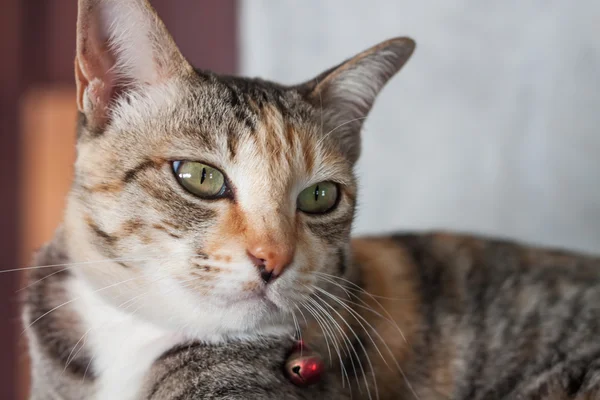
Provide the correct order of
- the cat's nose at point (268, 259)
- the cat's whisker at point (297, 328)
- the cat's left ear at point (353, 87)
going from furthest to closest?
the cat's left ear at point (353, 87) → the cat's whisker at point (297, 328) → the cat's nose at point (268, 259)

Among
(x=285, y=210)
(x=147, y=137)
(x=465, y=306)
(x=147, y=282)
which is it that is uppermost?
(x=147, y=137)

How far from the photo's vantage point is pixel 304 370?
3.08ft

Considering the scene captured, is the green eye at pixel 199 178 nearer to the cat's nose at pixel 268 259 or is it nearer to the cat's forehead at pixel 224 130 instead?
the cat's forehead at pixel 224 130

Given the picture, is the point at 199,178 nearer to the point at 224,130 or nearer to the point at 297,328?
the point at 224,130

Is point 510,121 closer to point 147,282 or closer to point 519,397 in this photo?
point 519,397

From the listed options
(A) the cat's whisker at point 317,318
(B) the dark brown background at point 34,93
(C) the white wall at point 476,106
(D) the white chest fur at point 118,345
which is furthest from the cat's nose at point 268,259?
(B) the dark brown background at point 34,93

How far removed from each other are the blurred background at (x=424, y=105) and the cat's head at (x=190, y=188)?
2.26 feet

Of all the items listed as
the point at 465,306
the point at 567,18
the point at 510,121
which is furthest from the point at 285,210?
the point at 567,18

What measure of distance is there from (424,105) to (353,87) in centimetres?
79

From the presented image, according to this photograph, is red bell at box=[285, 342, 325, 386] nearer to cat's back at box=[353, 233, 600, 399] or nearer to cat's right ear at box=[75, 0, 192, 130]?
cat's back at box=[353, 233, 600, 399]

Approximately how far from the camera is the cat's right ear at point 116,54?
35.8 inches

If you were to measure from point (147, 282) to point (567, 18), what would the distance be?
141 cm

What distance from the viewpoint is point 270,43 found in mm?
1958

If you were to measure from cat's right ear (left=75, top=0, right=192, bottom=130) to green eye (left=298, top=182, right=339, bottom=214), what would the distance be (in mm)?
281
